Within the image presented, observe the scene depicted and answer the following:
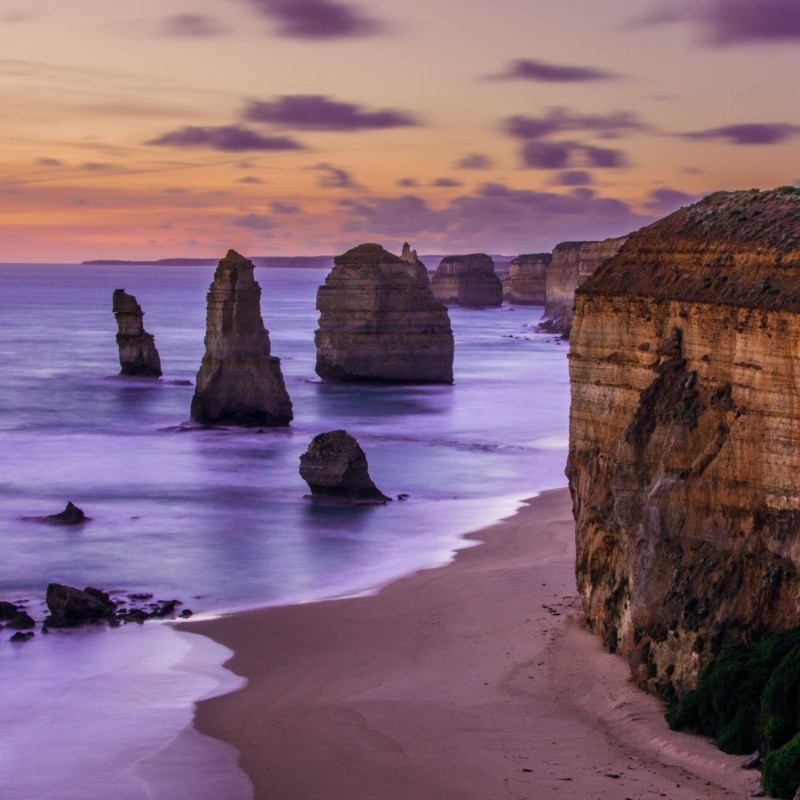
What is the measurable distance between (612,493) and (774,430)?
4.64 m

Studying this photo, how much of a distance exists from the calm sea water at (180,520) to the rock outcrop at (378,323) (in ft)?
4.80

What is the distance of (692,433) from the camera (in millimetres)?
20578

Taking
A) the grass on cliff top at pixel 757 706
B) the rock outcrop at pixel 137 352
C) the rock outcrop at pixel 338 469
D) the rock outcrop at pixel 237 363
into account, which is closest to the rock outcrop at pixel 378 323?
the rock outcrop at pixel 137 352

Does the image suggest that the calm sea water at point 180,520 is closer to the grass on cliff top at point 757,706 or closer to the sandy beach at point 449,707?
the sandy beach at point 449,707

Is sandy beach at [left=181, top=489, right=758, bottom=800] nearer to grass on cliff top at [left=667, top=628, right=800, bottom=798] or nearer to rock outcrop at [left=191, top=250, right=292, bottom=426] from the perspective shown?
grass on cliff top at [left=667, top=628, right=800, bottom=798]

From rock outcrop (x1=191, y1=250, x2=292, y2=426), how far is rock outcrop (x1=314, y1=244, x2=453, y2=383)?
19402mm

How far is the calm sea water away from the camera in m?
21.3

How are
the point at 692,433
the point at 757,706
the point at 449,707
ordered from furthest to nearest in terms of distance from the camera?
the point at 449,707
the point at 692,433
the point at 757,706

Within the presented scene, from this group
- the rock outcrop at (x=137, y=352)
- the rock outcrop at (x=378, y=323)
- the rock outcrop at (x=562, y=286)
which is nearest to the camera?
the rock outcrop at (x=378, y=323)

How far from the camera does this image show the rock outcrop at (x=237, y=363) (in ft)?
195

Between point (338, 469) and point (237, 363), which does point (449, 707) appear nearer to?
point (338, 469)

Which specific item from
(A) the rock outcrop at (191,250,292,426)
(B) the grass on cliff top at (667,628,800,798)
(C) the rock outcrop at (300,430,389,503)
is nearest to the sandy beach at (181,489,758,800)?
(B) the grass on cliff top at (667,628,800,798)

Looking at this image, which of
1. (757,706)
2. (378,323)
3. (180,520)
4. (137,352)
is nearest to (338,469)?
(180,520)

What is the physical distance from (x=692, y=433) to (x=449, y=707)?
571cm
